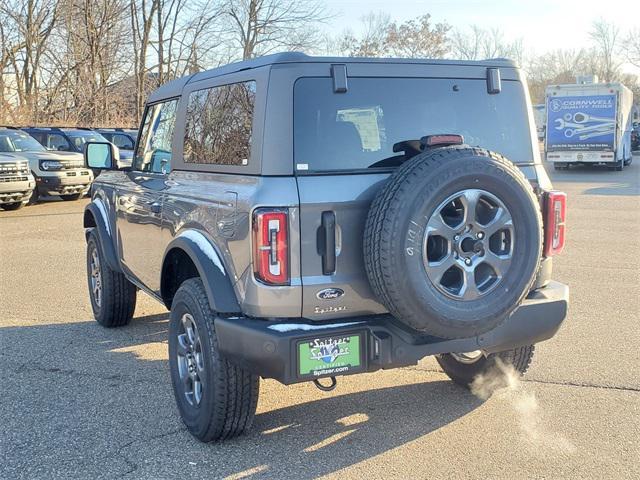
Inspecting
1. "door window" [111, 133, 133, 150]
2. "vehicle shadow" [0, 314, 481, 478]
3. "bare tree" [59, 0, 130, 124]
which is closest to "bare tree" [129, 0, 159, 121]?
"bare tree" [59, 0, 130, 124]

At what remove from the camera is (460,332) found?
3205 millimetres

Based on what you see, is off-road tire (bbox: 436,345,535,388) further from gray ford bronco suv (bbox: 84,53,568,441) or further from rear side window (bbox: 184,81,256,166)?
rear side window (bbox: 184,81,256,166)

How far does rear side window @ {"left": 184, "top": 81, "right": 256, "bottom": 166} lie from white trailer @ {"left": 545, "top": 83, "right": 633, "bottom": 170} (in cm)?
2337

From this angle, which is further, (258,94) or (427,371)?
(427,371)

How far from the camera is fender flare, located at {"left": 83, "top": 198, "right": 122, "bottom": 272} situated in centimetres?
553

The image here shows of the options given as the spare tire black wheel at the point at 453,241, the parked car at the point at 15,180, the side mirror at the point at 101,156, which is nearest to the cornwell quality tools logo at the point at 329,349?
the spare tire black wheel at the point at 453,241

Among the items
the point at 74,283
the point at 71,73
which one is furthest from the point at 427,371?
the point at 71,73

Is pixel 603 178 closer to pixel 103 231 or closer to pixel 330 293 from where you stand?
pixel 103 231

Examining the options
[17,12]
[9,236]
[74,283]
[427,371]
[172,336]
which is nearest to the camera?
[172,336]

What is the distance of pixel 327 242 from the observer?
3199 mm

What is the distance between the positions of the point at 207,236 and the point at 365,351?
1.07m

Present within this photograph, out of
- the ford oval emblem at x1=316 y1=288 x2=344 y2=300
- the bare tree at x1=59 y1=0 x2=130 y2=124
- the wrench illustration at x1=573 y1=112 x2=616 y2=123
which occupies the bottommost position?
the ford oval emblem at x1=316 y1=288 x2=344 y2=300

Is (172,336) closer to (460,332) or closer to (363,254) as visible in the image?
(363,254)

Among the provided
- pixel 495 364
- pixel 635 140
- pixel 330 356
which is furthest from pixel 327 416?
pixel 635 140
